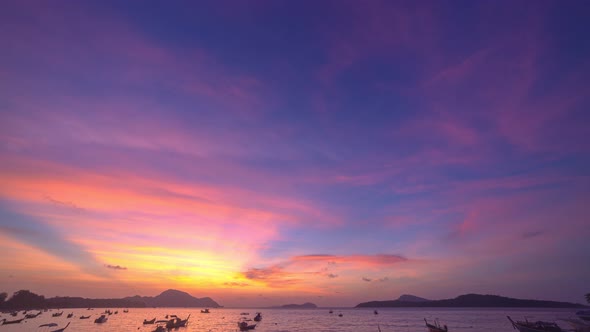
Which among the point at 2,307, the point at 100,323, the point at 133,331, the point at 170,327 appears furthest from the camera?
the point at 2,307

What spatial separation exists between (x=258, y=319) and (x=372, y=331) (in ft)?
208

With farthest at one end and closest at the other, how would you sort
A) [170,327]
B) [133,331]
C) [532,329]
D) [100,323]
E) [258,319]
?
[258,319] → [100,323] → [170,327] → [133,331] → [532,329]

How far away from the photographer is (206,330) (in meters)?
101

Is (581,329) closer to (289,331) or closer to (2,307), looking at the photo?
(289,331)

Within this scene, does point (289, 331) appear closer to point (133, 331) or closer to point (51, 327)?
point (133, 331)

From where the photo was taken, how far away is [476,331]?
9469cm

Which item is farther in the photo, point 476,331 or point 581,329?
point 476,331

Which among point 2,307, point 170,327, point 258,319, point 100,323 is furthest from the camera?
point 2,307

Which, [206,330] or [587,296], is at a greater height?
[587,296]

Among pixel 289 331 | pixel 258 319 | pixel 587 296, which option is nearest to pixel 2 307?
pixel 258 319

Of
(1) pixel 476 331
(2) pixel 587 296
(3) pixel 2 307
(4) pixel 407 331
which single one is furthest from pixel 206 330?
(3) pixel 2 307

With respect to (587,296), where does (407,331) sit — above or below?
below

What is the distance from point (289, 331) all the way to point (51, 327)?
71912 millimetres

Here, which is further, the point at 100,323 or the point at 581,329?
the point at 100,323
